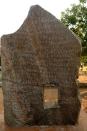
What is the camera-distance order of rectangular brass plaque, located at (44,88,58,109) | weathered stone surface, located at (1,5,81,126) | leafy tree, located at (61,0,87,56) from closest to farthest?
weathered stone surface, located at (1,5,81,126) < rectangular brass plaque, located at (44,88,58,109) < leafy tree, located at (61,0,87,56)

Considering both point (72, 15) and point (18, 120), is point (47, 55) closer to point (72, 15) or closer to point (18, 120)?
point (18, 120)

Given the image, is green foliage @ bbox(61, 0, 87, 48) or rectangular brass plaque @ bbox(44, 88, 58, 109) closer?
rectangular brass plaque @ bbox(44, 88, 58, 109)

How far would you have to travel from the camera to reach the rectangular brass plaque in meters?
9.07

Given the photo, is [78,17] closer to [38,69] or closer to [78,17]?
[78,17]

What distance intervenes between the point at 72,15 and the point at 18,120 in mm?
17803

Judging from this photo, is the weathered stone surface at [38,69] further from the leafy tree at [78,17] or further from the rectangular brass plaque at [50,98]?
the leafy tree at [78,17]

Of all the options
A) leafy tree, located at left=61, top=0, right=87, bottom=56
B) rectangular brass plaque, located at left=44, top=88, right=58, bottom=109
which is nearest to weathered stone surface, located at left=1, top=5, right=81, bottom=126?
rectangular brass plaque, located at left=44, top=88, right=58, bottom=109

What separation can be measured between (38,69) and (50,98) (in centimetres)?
90

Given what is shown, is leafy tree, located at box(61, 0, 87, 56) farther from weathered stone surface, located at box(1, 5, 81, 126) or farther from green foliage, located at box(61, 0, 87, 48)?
weathered stone surface, located at box(1, 5, 81, 126)

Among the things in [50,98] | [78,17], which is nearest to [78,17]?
[78,17]

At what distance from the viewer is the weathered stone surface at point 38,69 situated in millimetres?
8969

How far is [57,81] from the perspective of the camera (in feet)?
29.8

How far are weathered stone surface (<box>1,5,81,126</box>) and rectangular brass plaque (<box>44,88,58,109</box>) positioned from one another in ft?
0.38

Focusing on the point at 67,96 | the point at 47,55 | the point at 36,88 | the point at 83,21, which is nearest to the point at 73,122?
the point at 67,96
